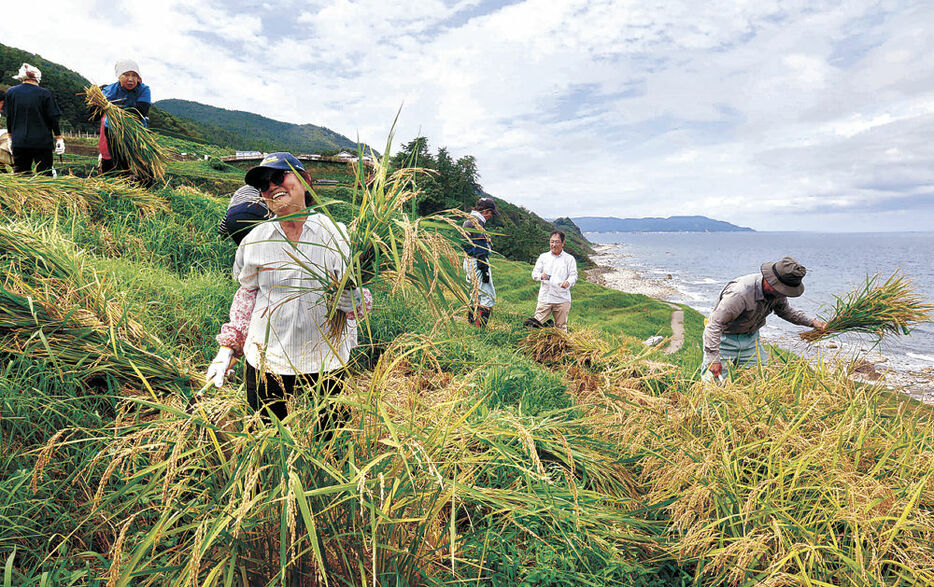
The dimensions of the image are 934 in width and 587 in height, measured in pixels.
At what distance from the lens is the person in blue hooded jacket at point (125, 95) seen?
212 inches

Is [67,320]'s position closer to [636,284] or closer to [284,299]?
[284,299]

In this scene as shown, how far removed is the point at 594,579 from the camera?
1.83 meters

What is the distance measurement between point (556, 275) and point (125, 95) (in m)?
6.63

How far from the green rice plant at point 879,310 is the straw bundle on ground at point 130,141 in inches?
321

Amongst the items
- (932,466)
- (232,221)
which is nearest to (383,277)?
(232,221)

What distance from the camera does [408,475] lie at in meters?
1.42

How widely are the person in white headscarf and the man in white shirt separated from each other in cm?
703

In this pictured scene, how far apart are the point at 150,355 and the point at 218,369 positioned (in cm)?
113

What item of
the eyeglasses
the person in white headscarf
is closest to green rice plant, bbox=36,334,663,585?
the eyeglasses

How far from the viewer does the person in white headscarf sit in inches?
207

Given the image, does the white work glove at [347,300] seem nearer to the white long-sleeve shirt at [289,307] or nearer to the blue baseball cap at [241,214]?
the white long-sleeve shirt at [289,307]

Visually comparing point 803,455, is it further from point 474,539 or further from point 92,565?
point 92,565

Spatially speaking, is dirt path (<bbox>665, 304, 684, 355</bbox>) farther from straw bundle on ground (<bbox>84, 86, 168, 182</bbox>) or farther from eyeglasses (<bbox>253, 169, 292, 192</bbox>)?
straw bundle on ground (<bbox>84, 86, 168, 182</bbox>)

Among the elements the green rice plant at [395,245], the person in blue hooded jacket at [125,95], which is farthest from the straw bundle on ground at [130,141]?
the green rice plant at [395,245]
